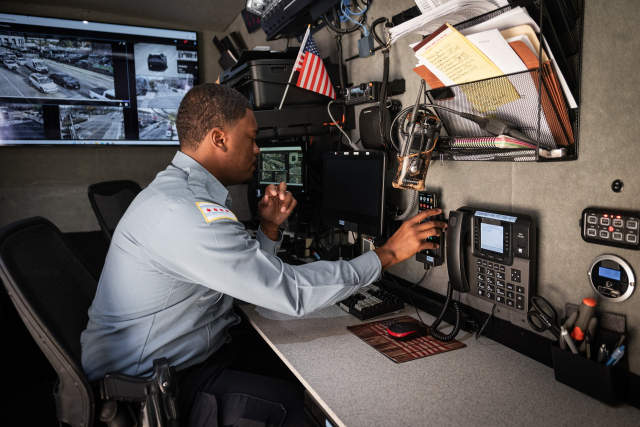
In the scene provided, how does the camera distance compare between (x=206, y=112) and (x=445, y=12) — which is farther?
(x=206, y=112)

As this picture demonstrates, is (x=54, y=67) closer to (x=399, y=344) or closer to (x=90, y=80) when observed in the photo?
(x=90, y=80)

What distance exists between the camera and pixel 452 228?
1.26 metres

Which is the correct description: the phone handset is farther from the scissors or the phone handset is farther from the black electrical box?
the black electrical box

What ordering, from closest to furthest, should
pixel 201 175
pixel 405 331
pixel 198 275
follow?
pixel 198 275 < pixel 405 331 < pixel 201 175

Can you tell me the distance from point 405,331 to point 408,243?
0.27 meters

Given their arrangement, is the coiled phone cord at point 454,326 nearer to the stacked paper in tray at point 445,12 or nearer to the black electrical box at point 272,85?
the stacked paper in tray at point 445,12

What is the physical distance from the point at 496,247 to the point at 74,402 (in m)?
1.24

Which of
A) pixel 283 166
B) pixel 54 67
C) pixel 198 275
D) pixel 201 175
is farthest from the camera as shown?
pixel 54 67

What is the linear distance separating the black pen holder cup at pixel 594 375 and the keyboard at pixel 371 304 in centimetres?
57

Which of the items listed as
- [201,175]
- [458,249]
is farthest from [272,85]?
[458,249]

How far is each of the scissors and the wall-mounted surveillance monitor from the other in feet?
9.48

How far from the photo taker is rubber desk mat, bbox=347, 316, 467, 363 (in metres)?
1.14

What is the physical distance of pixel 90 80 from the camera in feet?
9.59

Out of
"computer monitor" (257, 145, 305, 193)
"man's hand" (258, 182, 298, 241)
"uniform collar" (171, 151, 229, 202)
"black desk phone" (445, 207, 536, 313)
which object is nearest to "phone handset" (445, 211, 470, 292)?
"black desk phone" (445, 207, 536, 313)
